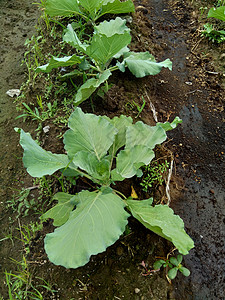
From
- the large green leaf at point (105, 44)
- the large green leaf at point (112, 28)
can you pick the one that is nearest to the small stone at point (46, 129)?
the large green leaf at point (105, 44)

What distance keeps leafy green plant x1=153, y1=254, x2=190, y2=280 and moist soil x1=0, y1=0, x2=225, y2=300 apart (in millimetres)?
48

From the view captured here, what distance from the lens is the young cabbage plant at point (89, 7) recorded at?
2.42 meters

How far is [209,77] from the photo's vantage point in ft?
8.70

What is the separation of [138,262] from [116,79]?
1.50 m

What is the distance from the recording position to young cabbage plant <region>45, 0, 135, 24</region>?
A: 7.94 ft

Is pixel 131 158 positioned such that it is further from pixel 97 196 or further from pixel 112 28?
pixel 112 28

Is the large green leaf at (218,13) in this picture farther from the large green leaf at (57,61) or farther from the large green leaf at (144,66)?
the large green leaf at (57,61)

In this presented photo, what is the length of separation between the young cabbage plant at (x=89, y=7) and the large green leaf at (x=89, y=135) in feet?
4.34

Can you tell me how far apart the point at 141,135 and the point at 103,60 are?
760 mm

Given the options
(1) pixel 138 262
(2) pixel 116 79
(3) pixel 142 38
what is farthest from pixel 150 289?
(3) pixel 142 38

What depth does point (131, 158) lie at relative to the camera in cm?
154

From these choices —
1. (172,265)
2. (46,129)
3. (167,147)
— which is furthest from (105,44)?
(172,265)

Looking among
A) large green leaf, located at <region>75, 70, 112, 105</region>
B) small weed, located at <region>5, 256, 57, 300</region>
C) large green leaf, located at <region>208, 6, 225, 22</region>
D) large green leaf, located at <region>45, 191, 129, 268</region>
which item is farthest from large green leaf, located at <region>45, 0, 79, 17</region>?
small weed, located at <region>5, 256, 57, 300</region>

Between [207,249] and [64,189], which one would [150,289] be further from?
[64,189]
